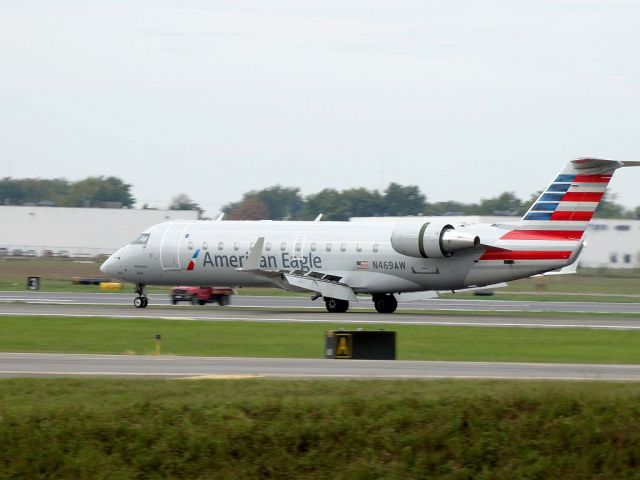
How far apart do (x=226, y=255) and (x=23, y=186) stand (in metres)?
126

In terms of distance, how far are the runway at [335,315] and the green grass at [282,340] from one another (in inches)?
104

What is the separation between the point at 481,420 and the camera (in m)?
16.4

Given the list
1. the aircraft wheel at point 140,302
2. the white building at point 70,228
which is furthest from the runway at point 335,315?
the white building at point 70,228

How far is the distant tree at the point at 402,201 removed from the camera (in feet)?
443

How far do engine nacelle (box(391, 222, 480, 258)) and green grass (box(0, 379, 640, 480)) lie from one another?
29.6 meters

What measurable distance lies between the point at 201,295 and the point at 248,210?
75637 millimetres

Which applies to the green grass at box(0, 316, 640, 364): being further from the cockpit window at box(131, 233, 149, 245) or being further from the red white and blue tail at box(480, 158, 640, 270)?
the cockpit window at box(131, 233, 149, 245)

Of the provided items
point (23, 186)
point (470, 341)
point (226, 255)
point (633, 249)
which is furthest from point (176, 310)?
point (23, 186)

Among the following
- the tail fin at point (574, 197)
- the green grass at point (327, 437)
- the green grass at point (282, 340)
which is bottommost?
the green grass at point (282, 340)

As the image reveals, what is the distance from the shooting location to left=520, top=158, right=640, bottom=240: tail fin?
4547cm

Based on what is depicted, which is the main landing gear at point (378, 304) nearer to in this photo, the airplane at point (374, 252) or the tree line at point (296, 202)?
the airplane at point (374, 252)

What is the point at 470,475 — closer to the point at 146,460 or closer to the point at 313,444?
the point at 313,444

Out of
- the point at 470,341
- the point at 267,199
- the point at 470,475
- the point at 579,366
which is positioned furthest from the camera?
the point at 267,199

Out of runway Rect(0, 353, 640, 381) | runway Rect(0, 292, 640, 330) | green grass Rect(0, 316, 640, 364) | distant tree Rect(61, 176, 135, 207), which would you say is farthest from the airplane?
distant tree Rect(61, 176, 135, 207)
